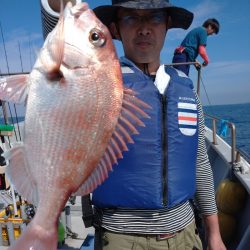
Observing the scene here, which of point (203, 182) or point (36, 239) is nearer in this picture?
point (36, 239)

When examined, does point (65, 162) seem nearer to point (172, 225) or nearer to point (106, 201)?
point (106, 201)

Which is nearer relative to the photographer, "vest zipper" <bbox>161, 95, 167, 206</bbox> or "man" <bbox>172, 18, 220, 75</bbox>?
"vest zipper" <bbox>161, 95, 167, 206</bbox>

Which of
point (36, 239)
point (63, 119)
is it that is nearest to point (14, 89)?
point (63, 119)

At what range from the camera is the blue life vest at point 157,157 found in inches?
86.3

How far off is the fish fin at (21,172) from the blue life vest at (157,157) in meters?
0.71

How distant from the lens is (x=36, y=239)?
147 centimetres

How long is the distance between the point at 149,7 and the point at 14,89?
1.10 metres

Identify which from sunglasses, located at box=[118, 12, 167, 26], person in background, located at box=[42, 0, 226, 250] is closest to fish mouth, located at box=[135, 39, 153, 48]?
person in background, located at box=[42, 0, 226, 250]

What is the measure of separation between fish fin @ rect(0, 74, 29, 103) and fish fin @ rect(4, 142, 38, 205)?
22 centimetres

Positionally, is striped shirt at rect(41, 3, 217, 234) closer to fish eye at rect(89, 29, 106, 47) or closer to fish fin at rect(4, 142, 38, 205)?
fish eye at rect(89, 29, 106, 47)

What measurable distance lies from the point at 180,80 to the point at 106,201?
44.0 inches

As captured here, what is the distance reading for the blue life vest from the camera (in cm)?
219

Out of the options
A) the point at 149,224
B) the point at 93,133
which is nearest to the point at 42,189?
the point at 93,133

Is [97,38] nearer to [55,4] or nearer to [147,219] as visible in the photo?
[55,4]
